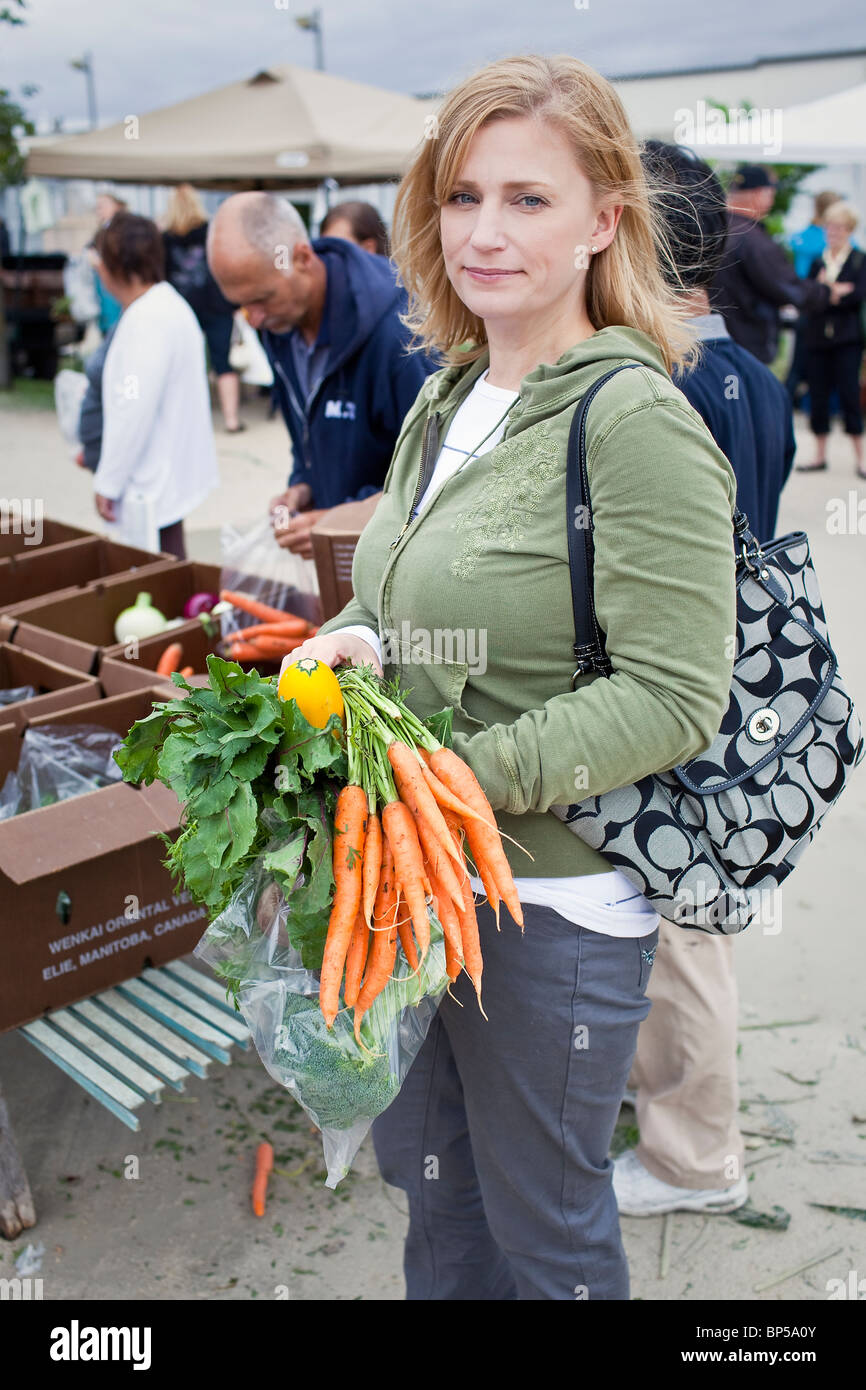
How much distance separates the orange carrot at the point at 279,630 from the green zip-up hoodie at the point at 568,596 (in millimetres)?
1412

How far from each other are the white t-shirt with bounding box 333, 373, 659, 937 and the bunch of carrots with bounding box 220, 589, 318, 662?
1.35m

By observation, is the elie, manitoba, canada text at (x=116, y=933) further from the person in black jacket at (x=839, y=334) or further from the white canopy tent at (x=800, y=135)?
the white canopy tent at (x=800, y=135)

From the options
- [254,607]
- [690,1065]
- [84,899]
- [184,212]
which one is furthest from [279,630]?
[184,212]

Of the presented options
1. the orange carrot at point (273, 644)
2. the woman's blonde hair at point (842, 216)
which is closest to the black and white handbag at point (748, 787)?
the orange carrot at point (273, 644)

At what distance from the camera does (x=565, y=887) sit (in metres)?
1.51

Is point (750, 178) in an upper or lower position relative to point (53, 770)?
upper

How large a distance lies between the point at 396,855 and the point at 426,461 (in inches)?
22.5

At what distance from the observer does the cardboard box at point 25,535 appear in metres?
4.00

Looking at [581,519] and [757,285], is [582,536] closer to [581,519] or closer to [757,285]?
[581,519]

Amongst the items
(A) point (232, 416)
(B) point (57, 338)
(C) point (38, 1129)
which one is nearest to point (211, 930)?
(C) point (38, 1129)

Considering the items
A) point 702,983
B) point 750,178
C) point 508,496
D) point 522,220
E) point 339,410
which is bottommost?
point 702,983

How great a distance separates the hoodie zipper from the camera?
→ 5.21 feet

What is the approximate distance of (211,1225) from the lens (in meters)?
2.51

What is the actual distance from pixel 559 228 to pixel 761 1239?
7.02ft
